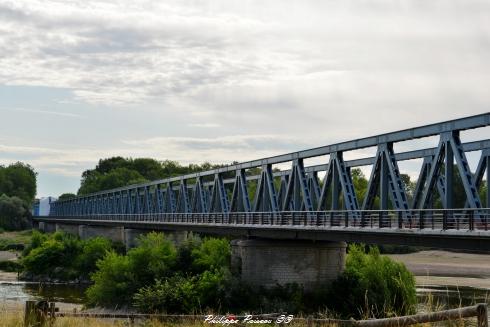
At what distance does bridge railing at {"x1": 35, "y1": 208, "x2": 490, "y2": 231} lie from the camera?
29.7 m

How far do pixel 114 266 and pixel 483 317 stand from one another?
49.0 m

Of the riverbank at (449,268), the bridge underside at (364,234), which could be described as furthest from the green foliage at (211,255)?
the riverbank at (449,268)

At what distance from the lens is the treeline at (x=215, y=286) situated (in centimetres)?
4769

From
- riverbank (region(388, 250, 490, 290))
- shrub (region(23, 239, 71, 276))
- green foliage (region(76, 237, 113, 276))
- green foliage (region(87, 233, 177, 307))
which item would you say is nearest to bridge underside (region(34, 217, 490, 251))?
green foliage (region(87, 233, 177, 307))

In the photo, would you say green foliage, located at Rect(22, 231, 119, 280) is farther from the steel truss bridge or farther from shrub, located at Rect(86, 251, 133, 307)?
shrub, located at Rect(86, 251, 133, 307)

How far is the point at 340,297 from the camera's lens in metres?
48.6

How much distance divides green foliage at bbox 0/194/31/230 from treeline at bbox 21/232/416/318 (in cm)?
13160

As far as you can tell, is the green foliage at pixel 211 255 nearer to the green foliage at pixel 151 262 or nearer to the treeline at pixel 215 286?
the treeline at pixel 215 286

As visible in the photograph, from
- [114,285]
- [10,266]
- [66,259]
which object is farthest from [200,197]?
[10,266]

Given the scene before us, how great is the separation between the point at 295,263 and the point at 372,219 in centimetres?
1315

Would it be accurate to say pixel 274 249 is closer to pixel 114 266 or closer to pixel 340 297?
pixel 340 297

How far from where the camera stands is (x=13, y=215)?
623ft

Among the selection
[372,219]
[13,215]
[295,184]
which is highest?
[13,215]

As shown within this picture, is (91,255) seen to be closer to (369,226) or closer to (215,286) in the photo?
(215,286)
